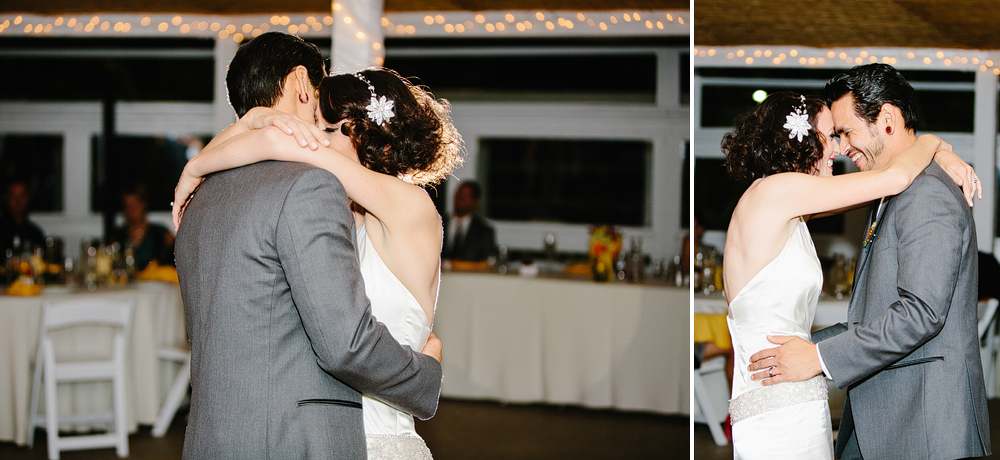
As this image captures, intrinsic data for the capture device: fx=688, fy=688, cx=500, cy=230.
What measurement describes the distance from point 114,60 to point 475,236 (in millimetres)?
5419

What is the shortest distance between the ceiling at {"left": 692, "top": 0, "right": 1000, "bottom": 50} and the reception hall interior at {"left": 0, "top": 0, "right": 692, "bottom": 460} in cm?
57

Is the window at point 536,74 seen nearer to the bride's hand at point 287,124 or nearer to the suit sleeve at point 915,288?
the suit sleeve at point 915,288

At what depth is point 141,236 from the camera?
562 centimetres

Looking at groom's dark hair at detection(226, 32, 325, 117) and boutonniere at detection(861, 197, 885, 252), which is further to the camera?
boutonniere at detection(861, 197, 885, 252)

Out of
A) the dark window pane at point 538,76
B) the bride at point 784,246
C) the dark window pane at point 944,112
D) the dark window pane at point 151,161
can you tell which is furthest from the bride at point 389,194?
the dark window pane at point 151,161

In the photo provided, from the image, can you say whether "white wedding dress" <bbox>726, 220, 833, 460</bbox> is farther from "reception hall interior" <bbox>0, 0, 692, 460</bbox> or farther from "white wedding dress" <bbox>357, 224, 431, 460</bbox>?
"reception hall interior" <bbox>0, 0, 692, 460</bbox>

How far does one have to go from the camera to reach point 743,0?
4562mm

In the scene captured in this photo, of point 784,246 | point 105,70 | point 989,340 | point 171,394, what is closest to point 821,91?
point 989,340

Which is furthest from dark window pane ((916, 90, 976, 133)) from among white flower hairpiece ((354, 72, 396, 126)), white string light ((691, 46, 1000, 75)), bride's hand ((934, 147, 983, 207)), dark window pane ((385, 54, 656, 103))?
white flower hairpiece ((354, 72, 396, 126))

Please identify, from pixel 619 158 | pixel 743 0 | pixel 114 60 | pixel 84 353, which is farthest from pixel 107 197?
pixel 743 0

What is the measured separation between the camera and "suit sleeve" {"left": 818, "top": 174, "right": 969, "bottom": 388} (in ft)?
5.42

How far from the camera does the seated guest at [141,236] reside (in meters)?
5.33

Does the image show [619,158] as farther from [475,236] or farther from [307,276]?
[307,276]

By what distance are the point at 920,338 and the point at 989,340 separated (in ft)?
13.7
